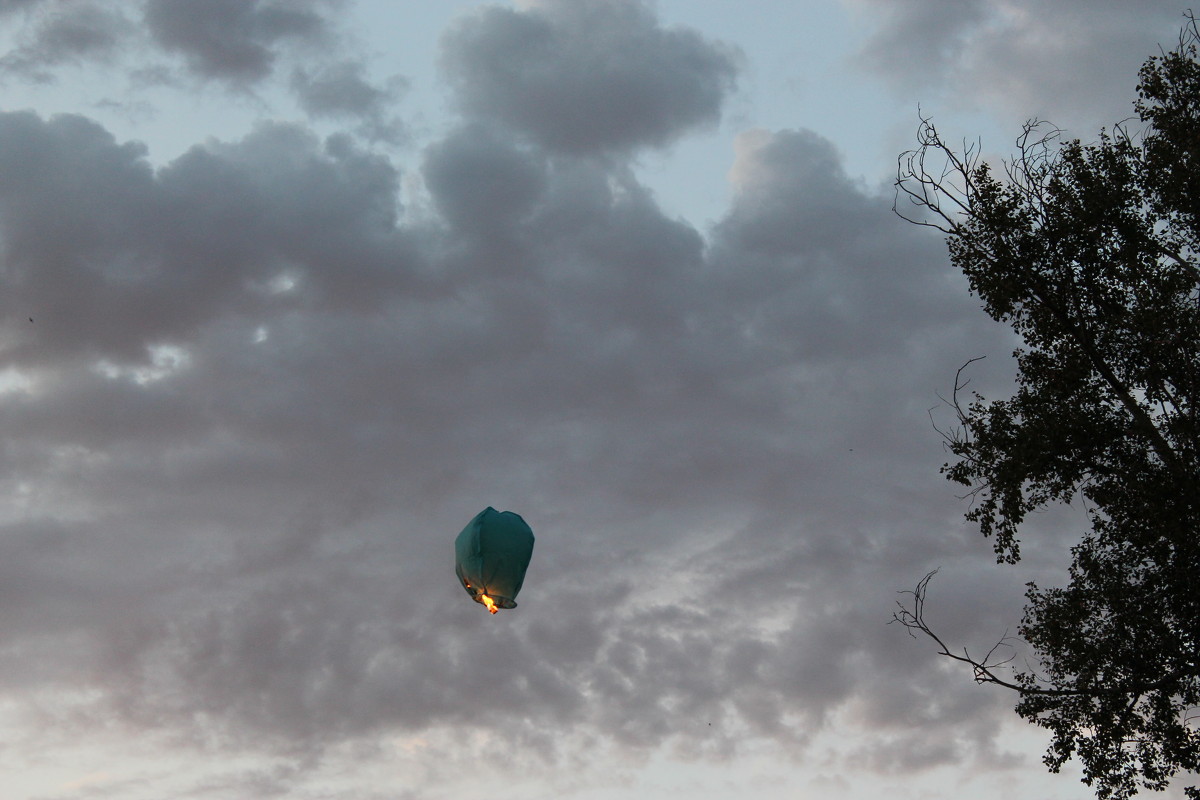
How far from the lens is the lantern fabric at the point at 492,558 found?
33188 millimetres

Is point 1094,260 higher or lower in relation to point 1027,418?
higher

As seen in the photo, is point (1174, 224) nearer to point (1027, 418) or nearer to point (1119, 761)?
point (1027, 418)

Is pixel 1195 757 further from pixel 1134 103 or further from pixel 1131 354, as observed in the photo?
pixel 1134 103

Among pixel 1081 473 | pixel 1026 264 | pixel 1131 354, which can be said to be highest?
pixel 1026 264

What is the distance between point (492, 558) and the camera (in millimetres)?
33219

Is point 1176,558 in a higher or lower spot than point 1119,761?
higher

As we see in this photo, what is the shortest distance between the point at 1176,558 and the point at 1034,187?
9016mm

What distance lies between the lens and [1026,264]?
29906mm

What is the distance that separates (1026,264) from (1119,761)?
1137 cm

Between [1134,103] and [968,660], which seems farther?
[1134,103]

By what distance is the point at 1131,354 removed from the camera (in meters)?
29.0

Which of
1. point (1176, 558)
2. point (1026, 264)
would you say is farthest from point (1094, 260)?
point (1176, 558)

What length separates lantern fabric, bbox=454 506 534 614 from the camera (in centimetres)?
3319

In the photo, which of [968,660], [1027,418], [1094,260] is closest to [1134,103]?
[1094,260]
